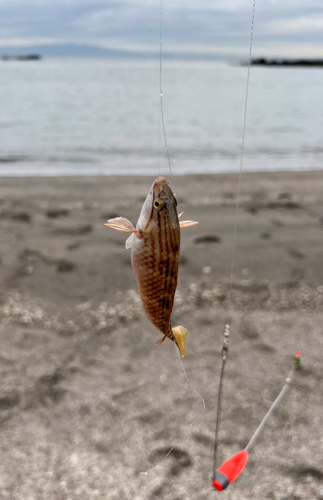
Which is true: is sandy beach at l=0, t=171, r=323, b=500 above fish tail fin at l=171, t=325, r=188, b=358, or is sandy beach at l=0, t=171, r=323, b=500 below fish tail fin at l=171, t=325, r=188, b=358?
below

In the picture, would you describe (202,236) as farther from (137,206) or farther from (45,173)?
(45,173)

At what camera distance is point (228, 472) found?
12.4ft

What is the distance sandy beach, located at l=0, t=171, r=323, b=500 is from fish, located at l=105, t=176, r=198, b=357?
1.28 ft

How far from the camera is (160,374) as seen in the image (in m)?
6.29

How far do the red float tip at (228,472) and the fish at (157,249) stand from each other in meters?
2.28

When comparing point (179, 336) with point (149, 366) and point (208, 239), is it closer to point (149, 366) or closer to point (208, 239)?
point (149, 366)

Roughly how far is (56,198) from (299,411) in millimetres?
11104

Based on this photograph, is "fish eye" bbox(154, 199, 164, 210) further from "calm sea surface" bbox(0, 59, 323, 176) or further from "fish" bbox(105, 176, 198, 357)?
"calm sea surface" bbox(0, 59, 323, 176)

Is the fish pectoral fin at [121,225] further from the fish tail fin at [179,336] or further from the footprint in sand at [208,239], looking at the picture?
the footprint in sand at [208,239]

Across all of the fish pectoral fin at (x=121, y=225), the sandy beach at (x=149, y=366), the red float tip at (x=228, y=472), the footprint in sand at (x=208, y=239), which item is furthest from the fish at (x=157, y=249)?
the footprint in sand at (x=208, y=239)

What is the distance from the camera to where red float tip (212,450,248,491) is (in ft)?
11.5

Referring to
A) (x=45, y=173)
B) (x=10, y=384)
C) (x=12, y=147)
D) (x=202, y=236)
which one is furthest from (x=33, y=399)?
(x=12, y=147)

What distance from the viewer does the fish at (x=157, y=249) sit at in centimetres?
175

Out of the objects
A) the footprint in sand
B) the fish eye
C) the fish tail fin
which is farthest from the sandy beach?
the fish eye
